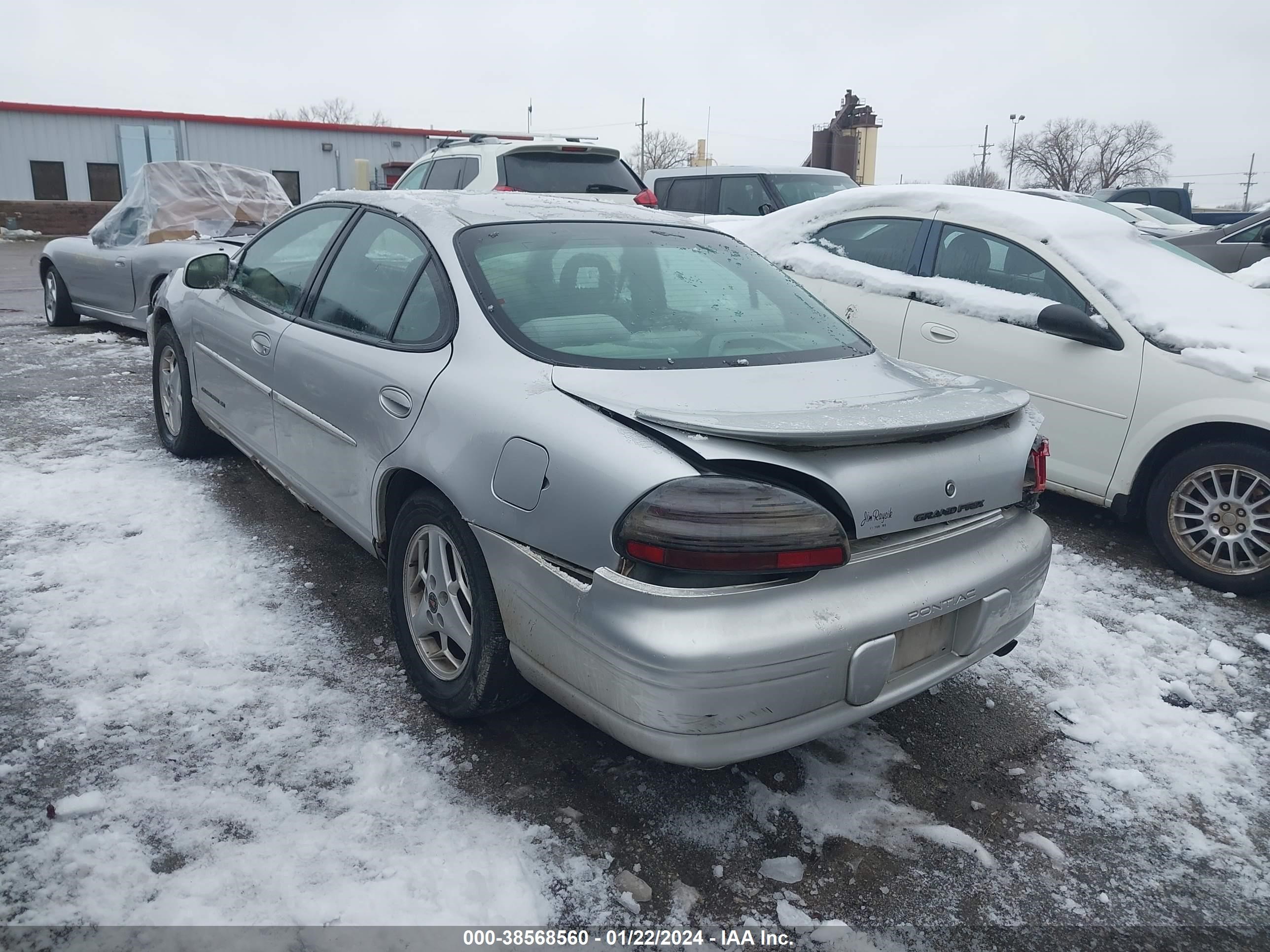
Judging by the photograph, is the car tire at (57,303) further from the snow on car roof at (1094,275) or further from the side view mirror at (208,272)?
the snow on car roof at (1094,275)

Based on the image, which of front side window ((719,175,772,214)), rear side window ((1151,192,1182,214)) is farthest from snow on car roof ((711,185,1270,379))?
rear side window ((1151,192,1182,214))

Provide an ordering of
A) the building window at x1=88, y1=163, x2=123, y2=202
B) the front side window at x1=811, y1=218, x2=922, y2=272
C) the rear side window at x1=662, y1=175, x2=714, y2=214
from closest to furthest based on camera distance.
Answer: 1. the front side window at x1=811, y1=218, x2=922, y2=272
2. the rear side window at x1=662, y1=175, x2=714, y2=214
3. the building window at x1=88, y1=163, x2=123, y2=202

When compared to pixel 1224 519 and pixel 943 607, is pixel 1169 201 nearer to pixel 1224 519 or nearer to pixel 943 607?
pixel 1224 519

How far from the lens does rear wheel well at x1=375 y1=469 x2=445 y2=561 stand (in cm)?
283

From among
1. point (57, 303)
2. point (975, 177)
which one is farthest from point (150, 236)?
point (975, 177)

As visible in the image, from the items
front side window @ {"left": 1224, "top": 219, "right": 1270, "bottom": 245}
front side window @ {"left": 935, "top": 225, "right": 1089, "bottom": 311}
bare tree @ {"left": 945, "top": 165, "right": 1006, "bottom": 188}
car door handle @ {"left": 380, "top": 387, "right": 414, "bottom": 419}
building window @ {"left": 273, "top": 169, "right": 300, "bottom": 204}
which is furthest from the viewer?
bare tree @ {"left": 945, "top": 165, "right": 1006, "bottom": 188}

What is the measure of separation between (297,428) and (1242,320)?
14.5ft

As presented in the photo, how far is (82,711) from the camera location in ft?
9.11

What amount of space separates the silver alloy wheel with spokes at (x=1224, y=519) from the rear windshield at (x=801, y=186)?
21.9 ft

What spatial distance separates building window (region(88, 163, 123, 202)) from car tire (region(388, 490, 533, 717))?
34.2 m

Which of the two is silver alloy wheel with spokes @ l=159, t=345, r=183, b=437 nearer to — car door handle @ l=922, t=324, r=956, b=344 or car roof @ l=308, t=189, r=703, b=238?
car roof @ l=308, t=189, r=703, b=238

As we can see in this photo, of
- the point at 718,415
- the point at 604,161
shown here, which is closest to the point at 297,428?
the point at 718,415

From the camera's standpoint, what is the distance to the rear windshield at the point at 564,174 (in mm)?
8859

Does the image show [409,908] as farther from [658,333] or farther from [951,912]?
[658,333]
